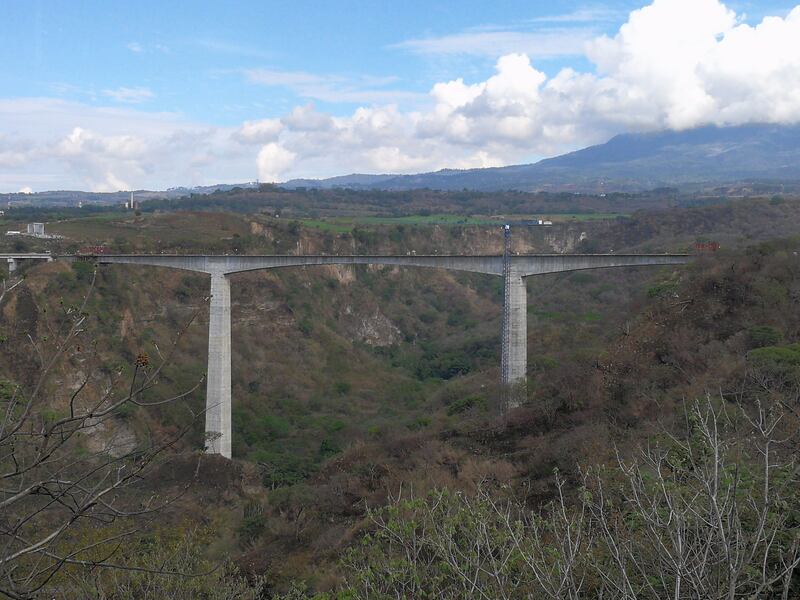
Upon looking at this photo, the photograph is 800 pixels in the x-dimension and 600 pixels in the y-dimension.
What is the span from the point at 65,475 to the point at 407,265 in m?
24.3

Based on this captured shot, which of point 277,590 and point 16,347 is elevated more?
point 16,347

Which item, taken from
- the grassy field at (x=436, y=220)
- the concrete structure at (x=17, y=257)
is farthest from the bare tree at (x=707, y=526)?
the grassy field at (x=436, y=220)

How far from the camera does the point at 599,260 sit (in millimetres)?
35625

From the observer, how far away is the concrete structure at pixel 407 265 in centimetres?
3562

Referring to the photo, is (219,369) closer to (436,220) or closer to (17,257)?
(17,257)

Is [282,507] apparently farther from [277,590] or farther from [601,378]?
[601,378]

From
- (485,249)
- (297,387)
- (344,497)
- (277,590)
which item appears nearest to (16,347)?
(297,387)

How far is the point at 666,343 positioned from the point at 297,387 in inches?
1138

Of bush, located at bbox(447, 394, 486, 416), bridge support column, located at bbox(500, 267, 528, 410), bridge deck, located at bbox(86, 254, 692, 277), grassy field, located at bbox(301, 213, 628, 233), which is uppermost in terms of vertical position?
grassy field, located at bbox(301, 213, 628, 233)

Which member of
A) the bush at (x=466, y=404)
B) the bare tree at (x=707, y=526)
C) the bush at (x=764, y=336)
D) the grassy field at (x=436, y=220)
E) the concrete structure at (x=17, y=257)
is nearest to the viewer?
the bare tree at (x=707, y=526)

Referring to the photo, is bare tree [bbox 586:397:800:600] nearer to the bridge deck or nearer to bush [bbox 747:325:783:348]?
bush [bbox 747:325:783:348]

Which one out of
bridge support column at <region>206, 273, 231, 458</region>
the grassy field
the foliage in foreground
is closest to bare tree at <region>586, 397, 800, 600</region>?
the foliage in foreground

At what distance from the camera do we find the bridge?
3559 cm

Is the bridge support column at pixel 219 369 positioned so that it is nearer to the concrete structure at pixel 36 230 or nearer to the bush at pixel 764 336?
the bush at pixel 764 336
